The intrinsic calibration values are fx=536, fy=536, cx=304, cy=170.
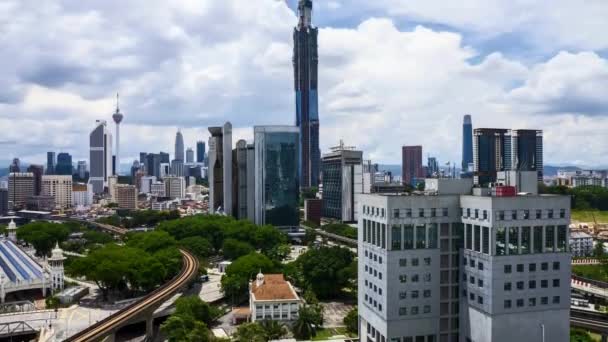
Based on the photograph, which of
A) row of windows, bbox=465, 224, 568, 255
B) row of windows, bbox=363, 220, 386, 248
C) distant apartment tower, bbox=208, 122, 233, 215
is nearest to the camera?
row of windows, bbox=465, 224, 568, 255

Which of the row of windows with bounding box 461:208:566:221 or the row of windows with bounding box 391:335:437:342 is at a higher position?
the row of windows with bounding box 461:208:566:221

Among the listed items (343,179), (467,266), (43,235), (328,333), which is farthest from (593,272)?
(43,235)

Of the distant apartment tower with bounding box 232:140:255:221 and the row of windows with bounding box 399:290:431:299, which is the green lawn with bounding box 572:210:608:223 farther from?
the row of windows with bounding box 399:290:431:299

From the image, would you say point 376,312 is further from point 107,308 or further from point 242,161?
point 242,161

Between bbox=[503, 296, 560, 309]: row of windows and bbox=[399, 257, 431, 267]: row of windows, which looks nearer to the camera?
bbox=[503, 296, 560, 309]: row of windows

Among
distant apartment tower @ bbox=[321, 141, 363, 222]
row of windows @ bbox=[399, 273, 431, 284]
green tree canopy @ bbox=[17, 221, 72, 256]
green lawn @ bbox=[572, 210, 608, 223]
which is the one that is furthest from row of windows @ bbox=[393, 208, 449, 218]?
→ green lawn @ bbox=[572, 210, 608, 223]

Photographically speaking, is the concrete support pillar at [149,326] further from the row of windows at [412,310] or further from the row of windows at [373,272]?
the row of windows at [412,310]
